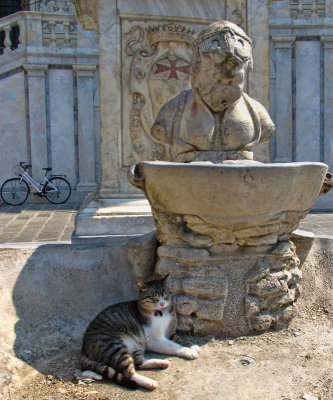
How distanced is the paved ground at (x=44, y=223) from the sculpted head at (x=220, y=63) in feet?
7.74

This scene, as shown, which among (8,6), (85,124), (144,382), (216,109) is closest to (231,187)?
(216,109)

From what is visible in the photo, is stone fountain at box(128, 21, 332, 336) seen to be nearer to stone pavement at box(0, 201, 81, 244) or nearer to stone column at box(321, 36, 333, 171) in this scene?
stone pavement at box(0, 201, 81, 244)

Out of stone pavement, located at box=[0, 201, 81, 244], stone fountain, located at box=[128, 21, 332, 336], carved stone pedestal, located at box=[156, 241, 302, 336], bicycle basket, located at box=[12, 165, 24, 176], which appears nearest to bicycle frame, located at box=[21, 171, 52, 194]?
stone pavement, located at box=[0, 201, 81, 244]

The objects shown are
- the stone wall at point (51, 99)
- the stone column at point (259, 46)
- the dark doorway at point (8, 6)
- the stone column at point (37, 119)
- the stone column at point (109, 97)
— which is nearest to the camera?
the stone column at point (109, 97)

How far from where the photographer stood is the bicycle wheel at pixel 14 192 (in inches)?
365

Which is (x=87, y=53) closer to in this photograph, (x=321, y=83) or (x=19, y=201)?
(x=19, y=201)

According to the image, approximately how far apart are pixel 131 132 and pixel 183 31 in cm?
130

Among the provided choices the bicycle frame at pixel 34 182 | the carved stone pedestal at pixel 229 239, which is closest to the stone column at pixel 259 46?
the carved stone pedestal at pixel 229 239

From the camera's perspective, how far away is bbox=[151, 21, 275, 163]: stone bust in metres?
2.67

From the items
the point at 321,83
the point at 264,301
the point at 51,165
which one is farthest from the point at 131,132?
the point at 321,83

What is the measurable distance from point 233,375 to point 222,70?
1.65m

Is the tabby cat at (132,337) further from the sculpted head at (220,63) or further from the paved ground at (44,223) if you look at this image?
the paved ground at (44,223)

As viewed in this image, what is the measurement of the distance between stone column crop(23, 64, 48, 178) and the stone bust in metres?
7.74

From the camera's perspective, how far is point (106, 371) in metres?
2.16
